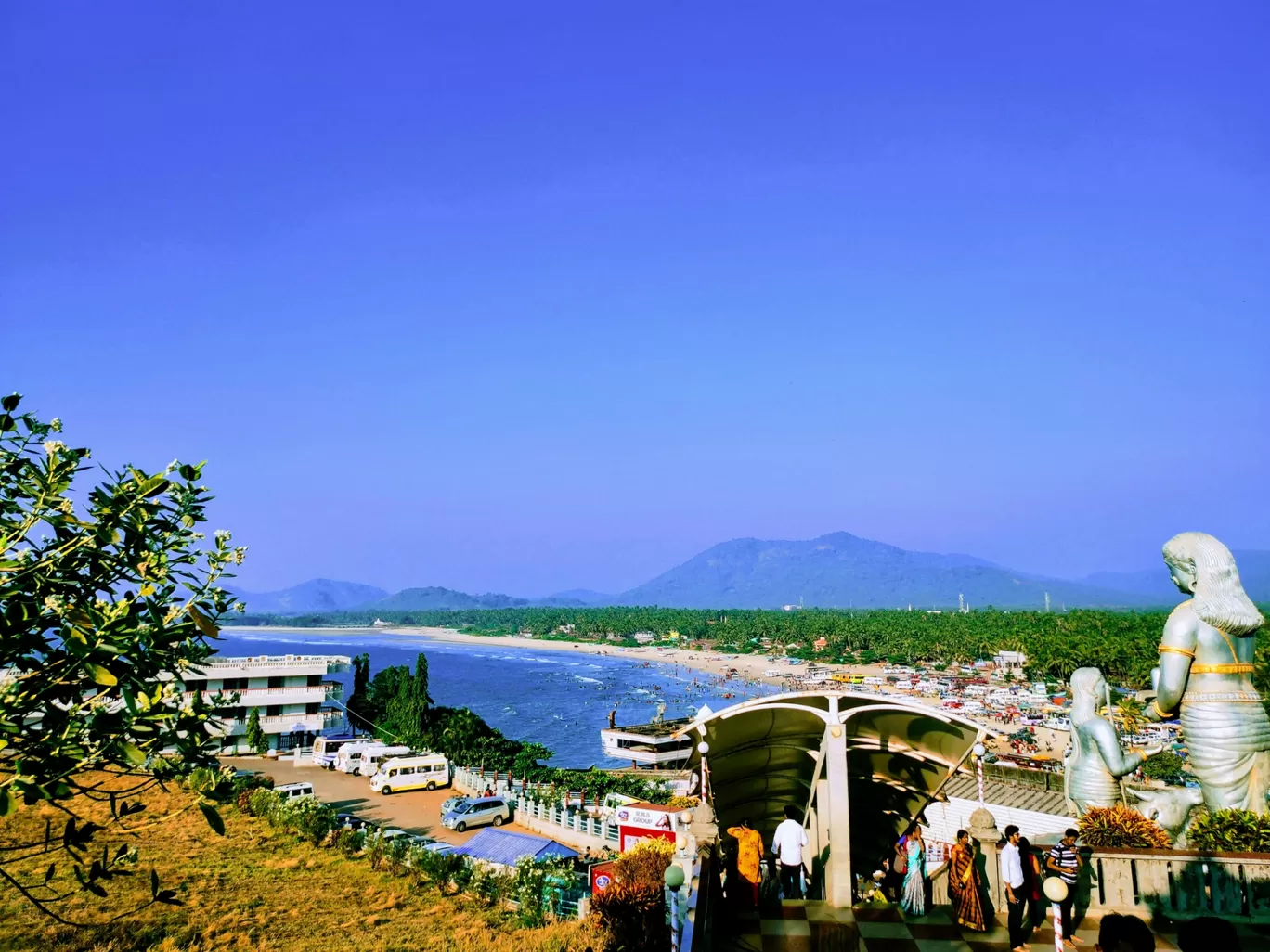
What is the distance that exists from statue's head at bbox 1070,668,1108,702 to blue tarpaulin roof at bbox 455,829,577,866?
54.7ft

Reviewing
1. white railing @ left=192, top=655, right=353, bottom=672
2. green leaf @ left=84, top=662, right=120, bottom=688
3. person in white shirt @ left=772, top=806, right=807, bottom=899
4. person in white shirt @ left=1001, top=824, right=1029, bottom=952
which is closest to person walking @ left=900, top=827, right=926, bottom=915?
person in white shirt @ left=1001, top=824, right=1029, bottom=952

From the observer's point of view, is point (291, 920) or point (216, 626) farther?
point (291, 920)

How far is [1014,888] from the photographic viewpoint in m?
8.77

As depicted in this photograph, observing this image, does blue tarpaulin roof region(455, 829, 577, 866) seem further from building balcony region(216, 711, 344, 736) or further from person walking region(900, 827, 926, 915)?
building balcony region(216, 711, 344, 736)

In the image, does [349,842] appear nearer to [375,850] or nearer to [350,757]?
[375,850]

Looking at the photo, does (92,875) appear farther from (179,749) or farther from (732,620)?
(732,620)

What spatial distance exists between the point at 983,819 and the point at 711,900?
130 inches

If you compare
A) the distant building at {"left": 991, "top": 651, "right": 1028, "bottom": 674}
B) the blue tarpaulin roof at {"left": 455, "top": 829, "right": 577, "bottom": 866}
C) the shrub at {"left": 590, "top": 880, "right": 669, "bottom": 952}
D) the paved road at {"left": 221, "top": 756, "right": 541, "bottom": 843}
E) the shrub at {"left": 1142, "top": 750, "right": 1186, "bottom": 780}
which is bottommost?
the distant building at {"left": 991, "top": 651, "right": 1028, "bottom": 674}

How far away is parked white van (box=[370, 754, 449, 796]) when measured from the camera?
37.4 meters

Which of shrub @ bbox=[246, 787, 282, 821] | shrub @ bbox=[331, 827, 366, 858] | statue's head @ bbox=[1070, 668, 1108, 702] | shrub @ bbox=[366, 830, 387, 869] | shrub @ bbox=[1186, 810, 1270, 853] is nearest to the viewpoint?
shrub @ bbox=[1186, 810, 1270, 853]

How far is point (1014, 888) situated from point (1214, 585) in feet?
14.5

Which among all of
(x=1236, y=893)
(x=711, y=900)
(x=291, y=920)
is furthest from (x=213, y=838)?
(x=1236, y=893)

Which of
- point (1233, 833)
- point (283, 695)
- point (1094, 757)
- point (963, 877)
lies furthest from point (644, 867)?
point (283, 695)

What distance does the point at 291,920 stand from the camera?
1788 cm
